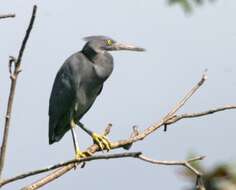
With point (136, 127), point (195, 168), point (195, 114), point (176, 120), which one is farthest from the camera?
point (136, 127)

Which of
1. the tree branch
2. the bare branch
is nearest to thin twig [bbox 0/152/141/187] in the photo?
the tree branch

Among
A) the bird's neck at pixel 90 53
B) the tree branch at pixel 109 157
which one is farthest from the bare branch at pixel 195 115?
the bird's neck at pixel 90 53

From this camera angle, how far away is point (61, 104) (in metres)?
7.96

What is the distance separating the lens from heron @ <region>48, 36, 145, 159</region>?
7875 millimetres

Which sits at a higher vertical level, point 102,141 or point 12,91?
point 12,91

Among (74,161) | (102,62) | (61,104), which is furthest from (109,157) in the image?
(102,62)

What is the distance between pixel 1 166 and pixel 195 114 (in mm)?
1510

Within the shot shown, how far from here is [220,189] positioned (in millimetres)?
2631

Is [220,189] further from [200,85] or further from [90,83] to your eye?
[90,83]

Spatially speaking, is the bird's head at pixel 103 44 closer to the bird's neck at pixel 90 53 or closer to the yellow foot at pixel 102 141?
the bird's neck at pixel 90 53

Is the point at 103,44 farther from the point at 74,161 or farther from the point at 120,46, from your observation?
the point at 74,161

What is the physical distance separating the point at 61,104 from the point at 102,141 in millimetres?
1633

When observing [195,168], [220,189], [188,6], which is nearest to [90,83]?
[188,6]

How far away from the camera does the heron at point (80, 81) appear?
25.8 feet
